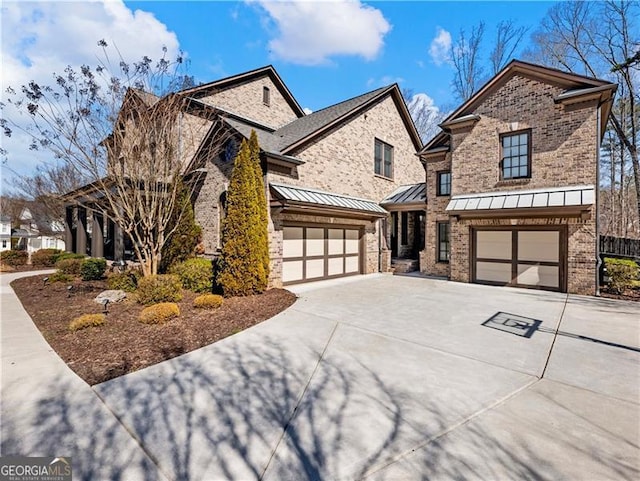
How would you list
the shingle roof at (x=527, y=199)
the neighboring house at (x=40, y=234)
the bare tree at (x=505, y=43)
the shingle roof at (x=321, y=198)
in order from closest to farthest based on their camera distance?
the shingle roof at (x=527, y=199), the shingle roof at (x=321, y=198), the bare tree at (x=505, y=43), the neighboring house at (x=40, y=234)

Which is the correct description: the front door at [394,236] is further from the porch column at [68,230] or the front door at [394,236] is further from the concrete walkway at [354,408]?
the porch column at [68,230]

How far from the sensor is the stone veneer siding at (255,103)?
17062 millimetres

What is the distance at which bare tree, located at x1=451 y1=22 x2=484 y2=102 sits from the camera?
2267 cm

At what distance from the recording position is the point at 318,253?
1262cm

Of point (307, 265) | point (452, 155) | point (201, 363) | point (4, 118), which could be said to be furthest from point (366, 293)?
point (4, 118)

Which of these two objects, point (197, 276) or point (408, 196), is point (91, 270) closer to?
point (197, 276)

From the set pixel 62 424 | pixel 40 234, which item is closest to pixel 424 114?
pixel 62 424

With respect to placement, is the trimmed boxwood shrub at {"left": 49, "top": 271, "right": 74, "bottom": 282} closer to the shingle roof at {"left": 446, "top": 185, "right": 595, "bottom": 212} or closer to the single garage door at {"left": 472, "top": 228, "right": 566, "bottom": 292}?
the shingle roof at {"left": 446, "top": 185, "right": 595, "bottom": 212}

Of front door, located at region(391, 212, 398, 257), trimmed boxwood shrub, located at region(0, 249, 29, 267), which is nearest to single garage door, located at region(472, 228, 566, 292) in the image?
front door, located at region(391, 212, 398, 257)

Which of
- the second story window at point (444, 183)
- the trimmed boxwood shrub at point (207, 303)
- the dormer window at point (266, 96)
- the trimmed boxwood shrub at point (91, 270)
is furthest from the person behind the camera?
the dormer window at point (266, 96)

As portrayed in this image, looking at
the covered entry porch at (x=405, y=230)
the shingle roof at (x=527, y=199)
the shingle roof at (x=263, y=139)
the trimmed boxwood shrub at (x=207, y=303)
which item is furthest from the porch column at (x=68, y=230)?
the shingle roof at (x=527, y=199)

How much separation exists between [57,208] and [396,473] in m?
27.5

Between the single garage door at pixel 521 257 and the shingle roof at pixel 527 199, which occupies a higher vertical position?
the shingle roof at pixel 527 199

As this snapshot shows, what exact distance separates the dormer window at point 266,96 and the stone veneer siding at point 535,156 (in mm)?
11971
